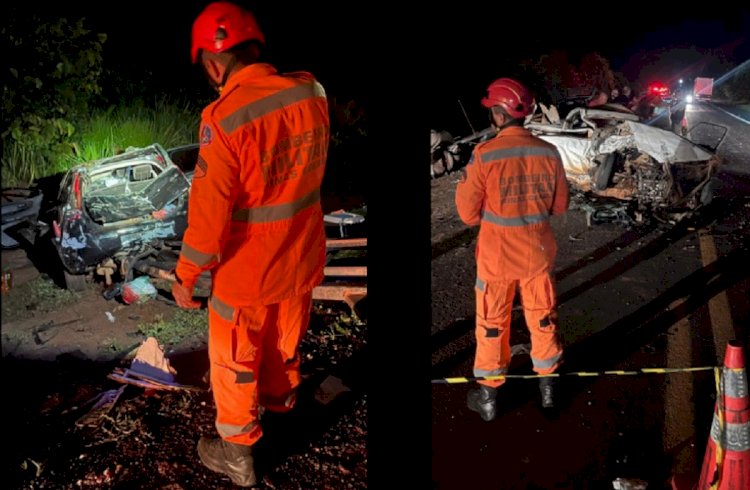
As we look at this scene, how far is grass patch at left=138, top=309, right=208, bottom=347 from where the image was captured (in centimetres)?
487

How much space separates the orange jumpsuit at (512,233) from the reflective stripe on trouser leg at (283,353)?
1.08 m

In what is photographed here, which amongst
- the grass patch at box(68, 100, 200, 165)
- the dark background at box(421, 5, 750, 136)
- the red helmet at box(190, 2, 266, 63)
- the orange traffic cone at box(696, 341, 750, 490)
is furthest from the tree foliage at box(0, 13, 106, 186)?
the orange traffic cone at box(696, 341, 750, 490)

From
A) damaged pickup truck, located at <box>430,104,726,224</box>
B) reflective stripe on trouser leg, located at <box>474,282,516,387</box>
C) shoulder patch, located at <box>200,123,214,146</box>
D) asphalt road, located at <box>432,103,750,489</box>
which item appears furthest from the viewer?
damaged pickup truck, located at <box>430,104,726,224</box>

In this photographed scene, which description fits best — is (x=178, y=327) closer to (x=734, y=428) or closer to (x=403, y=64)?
(x=734, y=428)

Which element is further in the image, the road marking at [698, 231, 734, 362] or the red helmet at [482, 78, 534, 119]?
the road marking at [698, 231, 734, 362]

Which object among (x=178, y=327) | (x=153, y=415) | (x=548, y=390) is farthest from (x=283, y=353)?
(x=178, y=327)

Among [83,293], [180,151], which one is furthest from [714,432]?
[180,151]

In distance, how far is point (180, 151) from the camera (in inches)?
Result: 306

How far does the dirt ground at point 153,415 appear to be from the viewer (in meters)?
3.06

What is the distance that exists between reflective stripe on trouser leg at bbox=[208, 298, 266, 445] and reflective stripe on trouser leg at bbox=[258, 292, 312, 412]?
0.17 metres

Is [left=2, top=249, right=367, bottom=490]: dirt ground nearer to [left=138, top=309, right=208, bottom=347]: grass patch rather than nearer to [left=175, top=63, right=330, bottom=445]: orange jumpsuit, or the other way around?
[left=138, top=309, right=208, bottom=347]: grass patch

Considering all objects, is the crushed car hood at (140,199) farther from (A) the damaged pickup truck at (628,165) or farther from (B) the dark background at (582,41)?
(B) the dark background at (582,41)

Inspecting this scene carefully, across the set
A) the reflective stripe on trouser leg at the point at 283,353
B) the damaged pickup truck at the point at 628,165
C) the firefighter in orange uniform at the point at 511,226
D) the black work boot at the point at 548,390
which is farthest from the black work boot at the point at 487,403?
the damaged pickup truck at the point at 628,165

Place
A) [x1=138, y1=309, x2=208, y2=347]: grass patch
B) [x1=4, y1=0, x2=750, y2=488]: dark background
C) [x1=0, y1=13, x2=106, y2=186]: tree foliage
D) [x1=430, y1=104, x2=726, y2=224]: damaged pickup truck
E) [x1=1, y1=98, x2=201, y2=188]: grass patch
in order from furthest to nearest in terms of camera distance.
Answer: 1. [x1=1, y1=98, x2=201, y2=188]: grass patch
2. [x1=0, y1=13, x2=106, y2=186]: tree foliage
3. [x1=430, y1=104, x2=726, y2=224]: damaged pickup truck
4. [x1=138, y1=309, x2=208, y2=347]: grass patch
5. [x1=4, y1=0, x2=750, y2=488]: dark background
